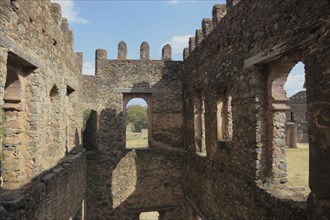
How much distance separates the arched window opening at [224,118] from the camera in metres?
6.63

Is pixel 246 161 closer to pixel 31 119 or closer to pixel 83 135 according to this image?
pixel 31 119

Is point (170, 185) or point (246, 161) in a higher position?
point (246, 161)

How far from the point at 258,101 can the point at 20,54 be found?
12.7 feet

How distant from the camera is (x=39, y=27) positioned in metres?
5.02

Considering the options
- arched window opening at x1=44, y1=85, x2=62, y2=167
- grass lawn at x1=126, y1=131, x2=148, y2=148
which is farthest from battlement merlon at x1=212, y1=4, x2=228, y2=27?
grass lawn at x1=126, y1=131, x2=148, y2=148

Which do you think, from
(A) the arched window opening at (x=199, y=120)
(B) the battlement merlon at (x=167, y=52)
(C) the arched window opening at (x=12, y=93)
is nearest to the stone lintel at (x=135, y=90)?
(B) the battlement merlon at (x=167, y=52)

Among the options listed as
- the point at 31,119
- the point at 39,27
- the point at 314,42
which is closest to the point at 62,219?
the point at 31,119

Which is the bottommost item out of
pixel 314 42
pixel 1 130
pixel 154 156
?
pixel 154 156

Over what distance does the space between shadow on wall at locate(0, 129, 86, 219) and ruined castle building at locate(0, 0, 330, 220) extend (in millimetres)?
31

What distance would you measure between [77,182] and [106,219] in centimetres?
243

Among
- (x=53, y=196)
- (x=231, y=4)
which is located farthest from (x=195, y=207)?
(x=231, y=4)

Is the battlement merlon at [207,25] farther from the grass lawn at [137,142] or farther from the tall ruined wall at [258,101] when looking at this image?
the grass lawn at [137,142]

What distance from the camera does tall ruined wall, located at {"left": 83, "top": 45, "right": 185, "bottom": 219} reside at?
32.4 ft

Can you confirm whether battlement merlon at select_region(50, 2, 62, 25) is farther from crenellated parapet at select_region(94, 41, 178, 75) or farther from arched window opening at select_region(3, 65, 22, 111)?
crenellated parapet at select_region(94, 41, 178, 75)
